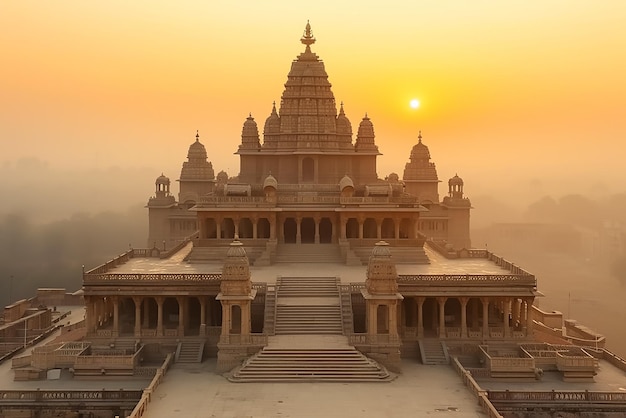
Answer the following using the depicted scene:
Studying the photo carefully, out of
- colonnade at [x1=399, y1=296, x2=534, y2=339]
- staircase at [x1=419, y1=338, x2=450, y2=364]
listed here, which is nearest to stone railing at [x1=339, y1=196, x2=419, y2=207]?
colonnade at [x1=399, y1=296, x2=534, y2=339]

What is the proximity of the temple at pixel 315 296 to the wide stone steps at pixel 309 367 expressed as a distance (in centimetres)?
6

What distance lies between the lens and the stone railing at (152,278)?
42.4m

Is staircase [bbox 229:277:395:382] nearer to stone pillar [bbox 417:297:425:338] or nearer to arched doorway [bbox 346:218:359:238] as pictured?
stone pillar [bbox 417:297:425:338]

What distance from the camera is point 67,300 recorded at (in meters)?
63.8

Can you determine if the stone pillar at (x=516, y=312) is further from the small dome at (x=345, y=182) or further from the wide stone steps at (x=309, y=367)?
the small dome at (x=345, y=182)

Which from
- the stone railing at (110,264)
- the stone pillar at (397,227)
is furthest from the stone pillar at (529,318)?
the stone railing at (110,264)

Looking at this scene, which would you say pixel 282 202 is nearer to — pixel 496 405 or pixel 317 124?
pixel 317 124

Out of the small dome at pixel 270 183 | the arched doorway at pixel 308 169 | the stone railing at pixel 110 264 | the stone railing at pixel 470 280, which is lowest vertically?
the stone railing at pixel 470 280

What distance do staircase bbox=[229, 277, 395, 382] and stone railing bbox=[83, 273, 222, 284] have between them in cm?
360

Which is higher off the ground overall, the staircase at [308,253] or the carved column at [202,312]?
the staircase at [308,253]

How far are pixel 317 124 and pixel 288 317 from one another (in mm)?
21094

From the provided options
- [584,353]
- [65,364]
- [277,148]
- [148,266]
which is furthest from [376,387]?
[277,148]

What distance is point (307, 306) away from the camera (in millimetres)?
41594

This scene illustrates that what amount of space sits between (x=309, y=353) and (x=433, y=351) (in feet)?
23.1
